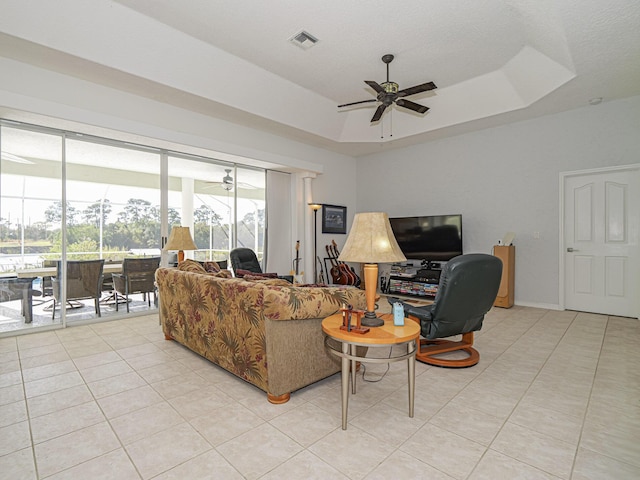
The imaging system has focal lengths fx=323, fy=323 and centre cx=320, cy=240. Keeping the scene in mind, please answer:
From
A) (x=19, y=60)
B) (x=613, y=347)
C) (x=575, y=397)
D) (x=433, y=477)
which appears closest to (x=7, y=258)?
(x=19, y=60)

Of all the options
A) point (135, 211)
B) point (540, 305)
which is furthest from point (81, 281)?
point (540, 305)

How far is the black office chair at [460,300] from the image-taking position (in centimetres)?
262

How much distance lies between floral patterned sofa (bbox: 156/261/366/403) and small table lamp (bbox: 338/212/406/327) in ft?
1.10

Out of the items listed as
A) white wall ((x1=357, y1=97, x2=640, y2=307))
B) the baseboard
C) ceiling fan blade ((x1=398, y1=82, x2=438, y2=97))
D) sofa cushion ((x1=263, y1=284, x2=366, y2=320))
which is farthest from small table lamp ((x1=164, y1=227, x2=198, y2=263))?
the baseboard

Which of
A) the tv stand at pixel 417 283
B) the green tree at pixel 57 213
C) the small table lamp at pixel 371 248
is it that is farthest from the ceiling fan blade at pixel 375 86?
the green tree at pixel 57 213

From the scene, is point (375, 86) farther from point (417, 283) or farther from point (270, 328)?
point (417, 283)

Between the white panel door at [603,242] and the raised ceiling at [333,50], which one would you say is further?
the white panel door at [603,242]

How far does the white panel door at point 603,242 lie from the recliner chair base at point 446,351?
3036 millimetres

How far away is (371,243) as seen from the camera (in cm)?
208

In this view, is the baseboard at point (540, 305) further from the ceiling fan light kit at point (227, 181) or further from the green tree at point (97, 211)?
the green tree at point (97, 211)

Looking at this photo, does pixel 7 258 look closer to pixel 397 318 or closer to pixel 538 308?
pixel 397 318

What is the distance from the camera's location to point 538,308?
5.17 metres

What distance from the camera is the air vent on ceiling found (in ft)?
11.8

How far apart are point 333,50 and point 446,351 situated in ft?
11.9
